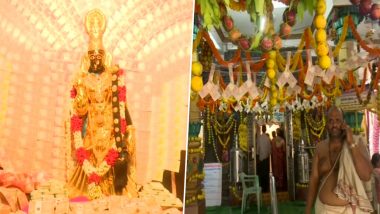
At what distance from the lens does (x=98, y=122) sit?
5.03 ft

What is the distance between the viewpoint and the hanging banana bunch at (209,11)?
6.70 ft

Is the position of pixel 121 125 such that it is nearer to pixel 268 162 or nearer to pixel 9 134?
pixel 9 134

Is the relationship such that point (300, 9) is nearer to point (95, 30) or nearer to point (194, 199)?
point (95, 30)

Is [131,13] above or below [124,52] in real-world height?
above

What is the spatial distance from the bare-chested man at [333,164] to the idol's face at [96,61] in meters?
1.90

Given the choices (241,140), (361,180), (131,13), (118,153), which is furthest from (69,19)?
(241,140)

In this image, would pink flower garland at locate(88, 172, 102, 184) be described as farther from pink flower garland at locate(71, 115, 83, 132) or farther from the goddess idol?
pink flower garland at locate(71, 115, 83, 132)

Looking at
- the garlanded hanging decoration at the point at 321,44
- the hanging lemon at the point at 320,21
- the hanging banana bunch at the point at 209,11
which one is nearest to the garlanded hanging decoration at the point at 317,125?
the garlanded hanging decoration at the point at 321,44

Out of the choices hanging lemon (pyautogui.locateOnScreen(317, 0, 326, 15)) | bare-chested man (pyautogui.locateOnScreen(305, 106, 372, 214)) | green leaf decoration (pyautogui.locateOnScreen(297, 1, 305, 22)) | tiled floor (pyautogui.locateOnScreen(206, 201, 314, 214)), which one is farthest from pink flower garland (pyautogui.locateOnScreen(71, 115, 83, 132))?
tiled floor (pyautogui.locateOnScreen(206, 201, 314, 214))

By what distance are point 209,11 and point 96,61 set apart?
0.80m

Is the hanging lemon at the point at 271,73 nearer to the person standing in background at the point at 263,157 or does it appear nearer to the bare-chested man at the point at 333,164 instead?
the bare-chested man at the point at 333,164

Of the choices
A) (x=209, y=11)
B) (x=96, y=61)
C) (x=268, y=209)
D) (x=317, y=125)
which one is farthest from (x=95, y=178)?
(x=317, y=125)

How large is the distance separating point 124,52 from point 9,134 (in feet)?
1.92

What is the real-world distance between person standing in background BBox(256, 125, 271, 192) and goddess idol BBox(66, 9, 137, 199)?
7.25 metres
